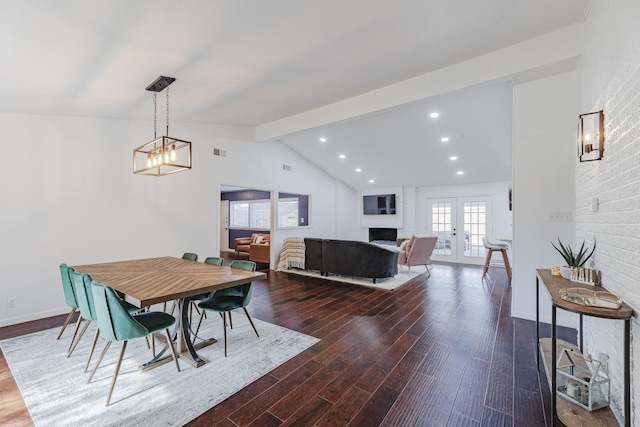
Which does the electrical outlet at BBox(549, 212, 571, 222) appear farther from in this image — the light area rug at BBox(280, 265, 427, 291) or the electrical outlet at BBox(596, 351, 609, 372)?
the light area rug at BBox(280, 265, 427, 291)

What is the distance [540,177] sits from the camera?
3.40 meters

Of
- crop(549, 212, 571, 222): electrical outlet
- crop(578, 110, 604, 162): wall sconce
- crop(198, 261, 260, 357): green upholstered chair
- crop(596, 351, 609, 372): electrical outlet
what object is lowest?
crop(596, 351, 609, 372): electrical outlet

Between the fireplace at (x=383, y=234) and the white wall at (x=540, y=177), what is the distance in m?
5.67

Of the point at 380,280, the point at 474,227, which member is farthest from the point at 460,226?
the point at 380,280

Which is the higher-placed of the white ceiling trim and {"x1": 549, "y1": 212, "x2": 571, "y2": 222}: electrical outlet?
the white ceiling trim

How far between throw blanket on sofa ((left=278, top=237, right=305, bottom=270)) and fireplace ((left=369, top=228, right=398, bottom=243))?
3823 mm

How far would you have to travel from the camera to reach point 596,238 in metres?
2.15

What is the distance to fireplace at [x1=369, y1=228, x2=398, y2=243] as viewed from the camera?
9273mm

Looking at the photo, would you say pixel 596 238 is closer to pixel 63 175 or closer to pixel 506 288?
pixel 506 288

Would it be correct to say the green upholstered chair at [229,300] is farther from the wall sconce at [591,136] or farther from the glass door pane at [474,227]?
the glass door pane at [474,227]

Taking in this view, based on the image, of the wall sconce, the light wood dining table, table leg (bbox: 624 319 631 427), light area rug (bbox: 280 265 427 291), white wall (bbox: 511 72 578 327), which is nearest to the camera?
table leg (bbox: 624 319 631 427)

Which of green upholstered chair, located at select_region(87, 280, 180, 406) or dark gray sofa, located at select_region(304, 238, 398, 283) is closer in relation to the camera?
green upholstered chair, located at select_region(87, 280, 180, 406)

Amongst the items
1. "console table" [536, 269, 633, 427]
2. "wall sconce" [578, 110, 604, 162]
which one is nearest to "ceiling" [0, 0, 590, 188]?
"wall sconce" [578, 110, 604, 162]

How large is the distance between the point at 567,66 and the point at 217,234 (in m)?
5.73
